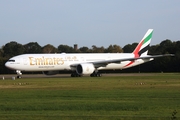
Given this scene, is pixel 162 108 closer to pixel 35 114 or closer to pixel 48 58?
pixel 35 114

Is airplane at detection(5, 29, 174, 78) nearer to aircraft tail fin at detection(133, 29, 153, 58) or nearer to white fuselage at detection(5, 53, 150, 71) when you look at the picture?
white fuselage at detection(5, 53, 150, 71)

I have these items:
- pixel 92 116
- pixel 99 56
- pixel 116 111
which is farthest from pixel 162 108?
pixel 99 56

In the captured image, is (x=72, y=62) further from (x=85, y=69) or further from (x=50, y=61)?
(x=50, y=61)

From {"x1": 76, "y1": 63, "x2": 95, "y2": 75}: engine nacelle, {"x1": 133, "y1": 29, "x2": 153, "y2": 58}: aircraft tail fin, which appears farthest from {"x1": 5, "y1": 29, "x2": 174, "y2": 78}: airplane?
{"x1": 133, "y1": 29, "x2": 153, "y2": 58}: aircraft tail fin

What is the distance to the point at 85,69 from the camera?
60.5 m

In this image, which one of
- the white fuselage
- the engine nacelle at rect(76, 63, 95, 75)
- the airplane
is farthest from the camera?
the engine nacelle at rect(76, 63, 95, 75)

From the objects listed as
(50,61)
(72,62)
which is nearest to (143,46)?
(72,62)

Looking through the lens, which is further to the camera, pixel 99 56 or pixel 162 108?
pixel 99 56

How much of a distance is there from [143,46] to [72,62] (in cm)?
1398

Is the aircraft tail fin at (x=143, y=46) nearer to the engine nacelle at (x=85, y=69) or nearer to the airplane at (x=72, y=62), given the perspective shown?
the airplane at (x=72, y=62)

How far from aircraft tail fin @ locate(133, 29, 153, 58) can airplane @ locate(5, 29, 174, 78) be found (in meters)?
0.96

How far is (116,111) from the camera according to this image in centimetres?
1872

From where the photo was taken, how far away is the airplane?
59.2m

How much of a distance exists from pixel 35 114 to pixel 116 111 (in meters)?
3.44
